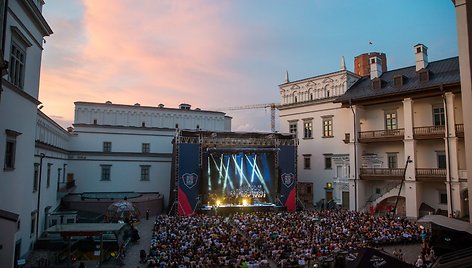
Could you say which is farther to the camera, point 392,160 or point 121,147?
point 121,147

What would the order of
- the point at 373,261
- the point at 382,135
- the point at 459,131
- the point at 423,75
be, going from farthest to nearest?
1. the point at 382,135
2. the point at 423,75
3. the point at 459,131
4. the point at 373,261

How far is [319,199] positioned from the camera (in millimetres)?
38594

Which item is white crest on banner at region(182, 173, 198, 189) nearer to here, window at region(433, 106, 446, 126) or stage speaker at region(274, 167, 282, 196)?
stage speaker at region(274, 167, 282, 196)

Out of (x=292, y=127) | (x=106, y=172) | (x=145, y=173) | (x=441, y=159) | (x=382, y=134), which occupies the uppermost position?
(x=292, y=127)

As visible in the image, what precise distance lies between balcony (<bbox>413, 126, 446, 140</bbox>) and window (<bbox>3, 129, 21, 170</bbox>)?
29216 mm

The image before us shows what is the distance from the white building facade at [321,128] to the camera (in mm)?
36750

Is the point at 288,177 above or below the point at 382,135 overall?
below

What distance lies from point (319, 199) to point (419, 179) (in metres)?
11.5

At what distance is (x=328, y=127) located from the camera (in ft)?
126

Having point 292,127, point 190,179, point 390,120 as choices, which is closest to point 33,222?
point 190,179

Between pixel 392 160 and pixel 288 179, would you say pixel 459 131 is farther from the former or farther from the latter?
pixel 288 179

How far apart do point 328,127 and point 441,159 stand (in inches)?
462

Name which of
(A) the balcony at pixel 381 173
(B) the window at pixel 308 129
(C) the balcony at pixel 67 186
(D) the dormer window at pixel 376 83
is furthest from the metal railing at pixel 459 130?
(C) the balcony at pixel 67 186

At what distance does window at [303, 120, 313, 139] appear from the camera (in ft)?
132
